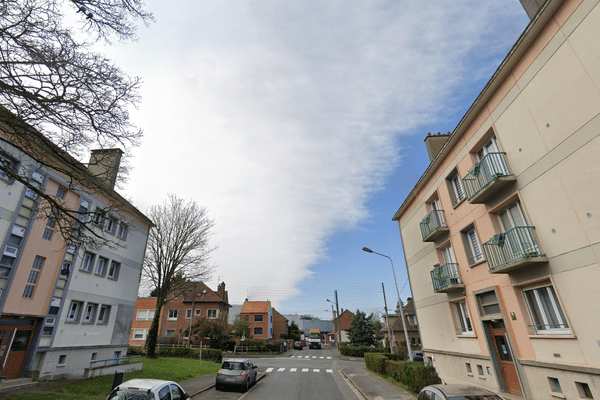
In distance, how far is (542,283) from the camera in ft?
29.7

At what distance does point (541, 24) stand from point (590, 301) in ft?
26.5

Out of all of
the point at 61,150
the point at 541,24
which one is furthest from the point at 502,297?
the point at 61,150

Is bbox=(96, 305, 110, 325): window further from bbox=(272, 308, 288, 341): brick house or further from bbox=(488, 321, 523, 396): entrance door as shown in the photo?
bbox=(272, 308, 288, 341): brick house

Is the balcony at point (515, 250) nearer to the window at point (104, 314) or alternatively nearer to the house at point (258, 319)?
the window at point (104, 314)

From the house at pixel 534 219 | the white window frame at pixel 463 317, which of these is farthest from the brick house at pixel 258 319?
the house at pixel 534 219

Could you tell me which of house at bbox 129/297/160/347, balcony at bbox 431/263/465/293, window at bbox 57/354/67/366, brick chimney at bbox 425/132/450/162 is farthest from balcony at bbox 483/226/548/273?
house at bbox 129/297/160/347

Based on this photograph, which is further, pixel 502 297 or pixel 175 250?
pixel 175 250

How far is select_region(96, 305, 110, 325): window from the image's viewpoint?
17.8 meters

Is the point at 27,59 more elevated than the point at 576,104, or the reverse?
the point at 27,59

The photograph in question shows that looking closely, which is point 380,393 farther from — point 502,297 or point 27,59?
point 27,59

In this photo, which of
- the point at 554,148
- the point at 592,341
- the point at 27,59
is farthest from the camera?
the point at 554,148

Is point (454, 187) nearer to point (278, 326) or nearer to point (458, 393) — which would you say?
point (458, 393)

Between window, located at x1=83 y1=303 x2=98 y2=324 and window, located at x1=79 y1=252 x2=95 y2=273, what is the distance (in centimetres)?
209

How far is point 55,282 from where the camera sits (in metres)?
14.7
